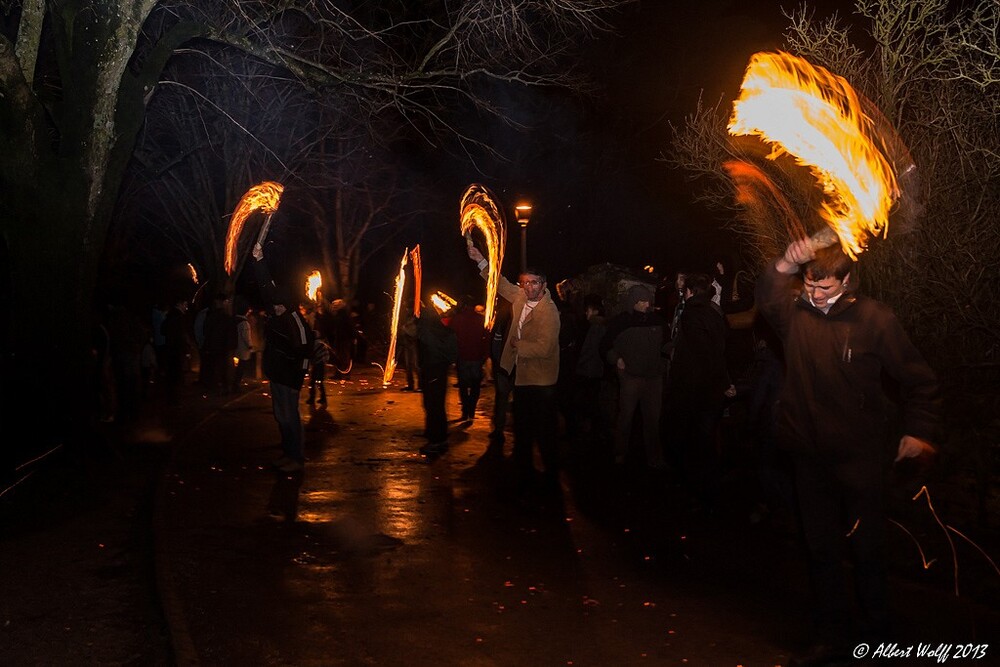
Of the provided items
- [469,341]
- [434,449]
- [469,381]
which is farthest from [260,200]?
[469,381]

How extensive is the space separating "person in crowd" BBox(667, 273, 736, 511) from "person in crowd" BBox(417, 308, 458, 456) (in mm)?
4085

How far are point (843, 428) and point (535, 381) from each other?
4.89m

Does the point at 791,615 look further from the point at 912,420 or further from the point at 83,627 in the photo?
the point at 83,627

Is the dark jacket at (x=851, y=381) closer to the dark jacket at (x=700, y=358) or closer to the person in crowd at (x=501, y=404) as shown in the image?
the dark jacket at (x=700, y=358)

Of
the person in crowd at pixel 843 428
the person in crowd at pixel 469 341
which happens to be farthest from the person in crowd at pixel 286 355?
the person in crowd at pixel 843 428

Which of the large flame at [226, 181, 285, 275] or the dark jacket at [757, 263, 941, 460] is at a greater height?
the large flame at [226, 181, 285, 275]

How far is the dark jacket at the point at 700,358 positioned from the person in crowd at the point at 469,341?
5.93 m

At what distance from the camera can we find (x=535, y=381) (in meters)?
10.2

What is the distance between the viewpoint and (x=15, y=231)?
36.7 ft

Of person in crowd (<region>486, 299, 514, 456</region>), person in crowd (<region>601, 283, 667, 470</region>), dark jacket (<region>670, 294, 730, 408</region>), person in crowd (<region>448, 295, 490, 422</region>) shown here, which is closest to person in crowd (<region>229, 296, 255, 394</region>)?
person in crowd (<region>448, 295, 490, 422</region>)

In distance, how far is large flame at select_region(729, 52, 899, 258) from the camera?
571cm

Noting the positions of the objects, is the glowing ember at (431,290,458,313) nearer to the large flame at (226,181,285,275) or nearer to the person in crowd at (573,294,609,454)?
the person in crowd at (573,294,609,454)

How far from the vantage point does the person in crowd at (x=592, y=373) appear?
46.2ft

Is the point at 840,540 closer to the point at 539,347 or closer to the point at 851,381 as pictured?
the point at 851,381
